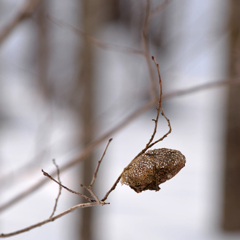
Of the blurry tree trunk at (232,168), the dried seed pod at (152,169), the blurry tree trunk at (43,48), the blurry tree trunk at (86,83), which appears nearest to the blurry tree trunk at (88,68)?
the blurry tree trunk at (86,83)

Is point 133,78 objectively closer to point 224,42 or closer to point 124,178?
A: point 224,42

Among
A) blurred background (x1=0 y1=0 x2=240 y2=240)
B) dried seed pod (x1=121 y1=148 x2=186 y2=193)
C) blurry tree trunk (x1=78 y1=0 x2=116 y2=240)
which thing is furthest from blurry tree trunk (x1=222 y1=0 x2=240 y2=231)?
dried seed pod (x1=121 y1=148 x2=186 y2=193)

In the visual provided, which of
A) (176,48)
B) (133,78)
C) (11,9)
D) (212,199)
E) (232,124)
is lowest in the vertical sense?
(212,199)

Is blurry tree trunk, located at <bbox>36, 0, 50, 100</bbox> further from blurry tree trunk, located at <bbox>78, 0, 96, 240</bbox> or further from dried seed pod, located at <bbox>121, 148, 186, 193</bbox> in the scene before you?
dried seed pod, located at <bbox>121, 148, 186, 193</bbox>

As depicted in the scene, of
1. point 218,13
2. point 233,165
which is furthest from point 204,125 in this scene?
point 218,13

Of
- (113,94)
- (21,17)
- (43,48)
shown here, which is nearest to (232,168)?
(43,48)

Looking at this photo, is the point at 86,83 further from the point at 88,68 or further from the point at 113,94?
the point at 113,94

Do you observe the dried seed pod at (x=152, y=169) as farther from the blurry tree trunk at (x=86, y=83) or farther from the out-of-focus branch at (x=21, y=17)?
the blurry tree trunk at (x=86, y=83)
